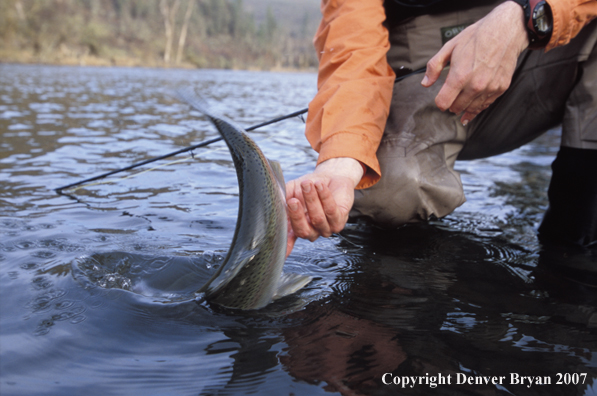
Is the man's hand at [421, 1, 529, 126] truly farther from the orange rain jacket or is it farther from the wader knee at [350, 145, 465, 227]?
the wader knee at [350, 145, 465, 227]

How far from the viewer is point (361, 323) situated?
1659mm

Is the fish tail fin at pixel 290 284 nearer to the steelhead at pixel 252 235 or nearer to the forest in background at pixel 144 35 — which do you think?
the steelhead at pixel 252 235

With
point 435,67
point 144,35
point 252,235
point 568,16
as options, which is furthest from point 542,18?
point 144,35

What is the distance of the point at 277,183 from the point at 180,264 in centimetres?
69

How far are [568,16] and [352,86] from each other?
0.93 metres

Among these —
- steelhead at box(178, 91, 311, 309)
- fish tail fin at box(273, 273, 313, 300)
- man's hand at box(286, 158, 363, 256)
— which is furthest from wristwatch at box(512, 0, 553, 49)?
fish tail fin at box(273, 273, 313, 300)

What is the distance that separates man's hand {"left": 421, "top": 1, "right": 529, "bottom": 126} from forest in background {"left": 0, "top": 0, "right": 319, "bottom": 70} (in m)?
12.7

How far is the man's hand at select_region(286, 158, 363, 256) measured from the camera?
1.61 meters

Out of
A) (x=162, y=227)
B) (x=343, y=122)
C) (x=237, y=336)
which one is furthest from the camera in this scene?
A: (x=162, y=227)

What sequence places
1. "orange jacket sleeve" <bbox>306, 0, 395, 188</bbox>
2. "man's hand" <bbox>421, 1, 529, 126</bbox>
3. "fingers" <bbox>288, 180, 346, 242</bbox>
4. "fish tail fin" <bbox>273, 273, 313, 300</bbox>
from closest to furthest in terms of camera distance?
1. "fingers" <bbox>288, 180, 346, 242</bbox>
2. "man's hand" <bbox>421, 1, 529, 126</bbox>
3. "fish tail fin" <bbox>273, 273, 313, 300</bbox>
4. "orange jacket sleeve" <bbox>306, 0, 395, 188</bbox>

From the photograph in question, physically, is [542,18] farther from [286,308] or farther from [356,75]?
[286,308]

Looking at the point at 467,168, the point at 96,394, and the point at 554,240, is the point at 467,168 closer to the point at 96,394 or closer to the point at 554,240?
the point at 554,240

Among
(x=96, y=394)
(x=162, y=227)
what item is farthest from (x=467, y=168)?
(x=96, y=394)

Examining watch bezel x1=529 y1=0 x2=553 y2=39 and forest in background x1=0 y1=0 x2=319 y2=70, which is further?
forest in background x1=0 y1=0 x2=319 y2=70
